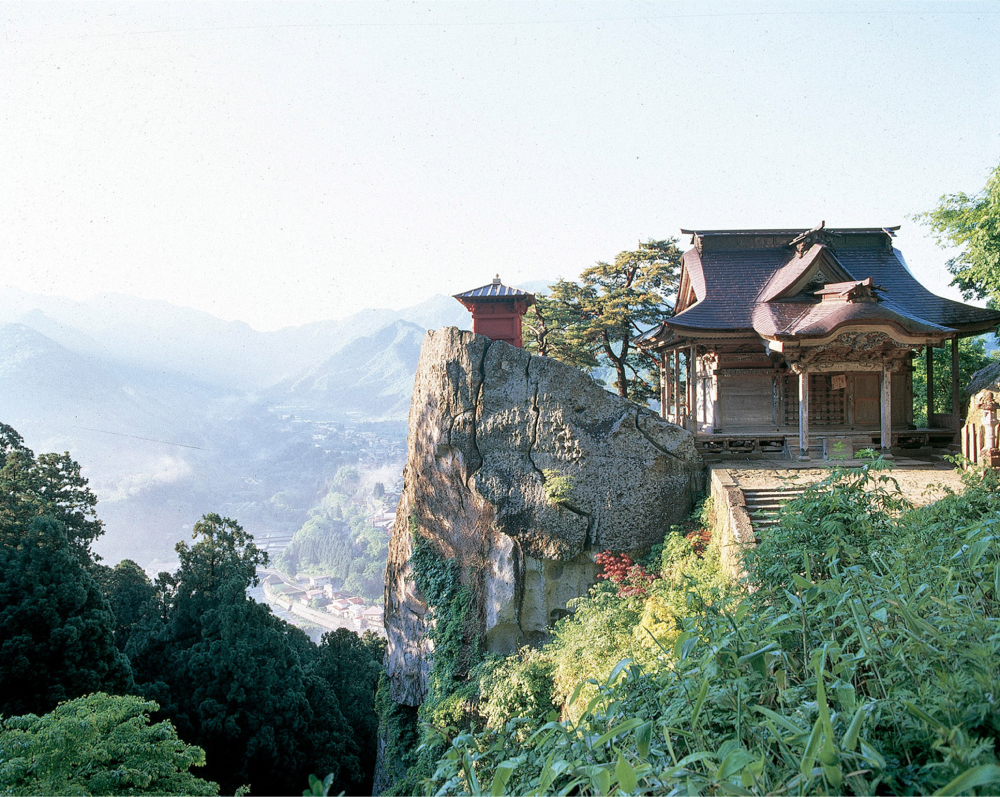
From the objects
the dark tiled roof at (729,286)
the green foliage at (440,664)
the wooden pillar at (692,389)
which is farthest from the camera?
the dark tiled roof at (729,286)

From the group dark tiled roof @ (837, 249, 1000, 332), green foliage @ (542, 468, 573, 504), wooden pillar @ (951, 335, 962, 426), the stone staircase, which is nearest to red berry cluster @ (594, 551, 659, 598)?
green foliage @ (542, 468, 573, 504)

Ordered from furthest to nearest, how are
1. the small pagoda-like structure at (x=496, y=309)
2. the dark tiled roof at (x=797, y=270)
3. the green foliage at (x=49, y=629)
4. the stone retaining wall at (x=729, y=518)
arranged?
the small pagoda-like structure at (x=496, y=309)
the dark tiled roof at (x=797, y=270)
the green foliage at (x=49, y=629)
the stone retaining wall at (x=729, y=518)

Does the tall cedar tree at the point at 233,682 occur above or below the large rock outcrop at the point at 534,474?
below

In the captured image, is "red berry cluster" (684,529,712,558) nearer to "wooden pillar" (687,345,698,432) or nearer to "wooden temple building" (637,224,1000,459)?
"wooden temple building" (637,224,1000,459)

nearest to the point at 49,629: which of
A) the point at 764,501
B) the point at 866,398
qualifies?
the point at 764,501

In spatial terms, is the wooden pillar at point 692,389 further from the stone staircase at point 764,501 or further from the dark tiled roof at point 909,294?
the dark tiled roof at point 909,294

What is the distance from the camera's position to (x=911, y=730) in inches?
82.6

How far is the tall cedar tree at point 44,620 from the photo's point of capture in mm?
13375

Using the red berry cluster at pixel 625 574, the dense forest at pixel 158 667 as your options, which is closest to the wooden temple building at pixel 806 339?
the red berry cluster at pixel 625 574

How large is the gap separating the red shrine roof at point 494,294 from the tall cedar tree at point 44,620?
12120 millimetres

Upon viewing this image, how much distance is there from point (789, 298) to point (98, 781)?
1651 cm

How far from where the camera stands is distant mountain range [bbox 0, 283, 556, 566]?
8900cm

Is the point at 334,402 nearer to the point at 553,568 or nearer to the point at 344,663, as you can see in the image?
the point at 344,663

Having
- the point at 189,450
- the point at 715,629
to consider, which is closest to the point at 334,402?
the point at 189,450
